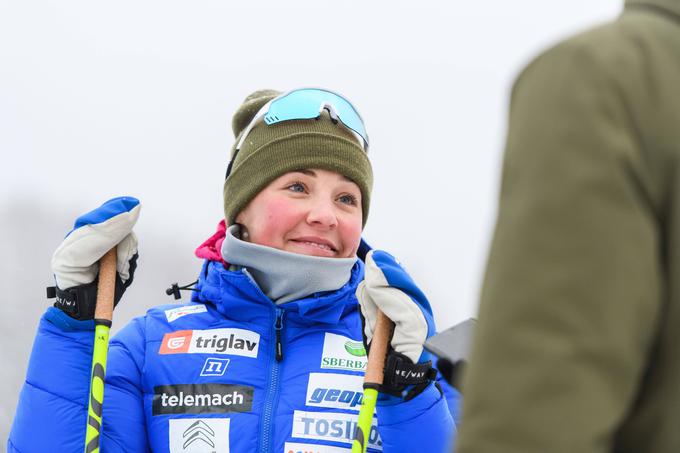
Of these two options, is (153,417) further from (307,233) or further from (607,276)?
(607,276)

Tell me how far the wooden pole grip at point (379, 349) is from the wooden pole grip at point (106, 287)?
108 centimetres

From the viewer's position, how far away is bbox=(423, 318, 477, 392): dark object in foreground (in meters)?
1.50

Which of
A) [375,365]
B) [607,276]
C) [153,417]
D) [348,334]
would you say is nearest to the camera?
[607,276]

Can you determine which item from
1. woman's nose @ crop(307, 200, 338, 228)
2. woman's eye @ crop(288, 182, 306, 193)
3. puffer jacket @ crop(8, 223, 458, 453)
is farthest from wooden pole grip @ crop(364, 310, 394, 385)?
woman's eye @ crop(288, 182, 306, 193)

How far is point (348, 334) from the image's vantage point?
10.6 ft

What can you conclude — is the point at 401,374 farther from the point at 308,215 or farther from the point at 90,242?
the point at 90,242

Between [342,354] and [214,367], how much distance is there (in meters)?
0.52

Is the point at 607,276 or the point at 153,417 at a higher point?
the point at 607,276

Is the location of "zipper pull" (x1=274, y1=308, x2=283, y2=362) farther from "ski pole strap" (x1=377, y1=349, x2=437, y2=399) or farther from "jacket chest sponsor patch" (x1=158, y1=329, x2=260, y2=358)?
"ski pole strap" (x1=377, y1=349, x2=437, y2=399)

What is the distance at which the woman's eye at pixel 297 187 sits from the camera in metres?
3.35

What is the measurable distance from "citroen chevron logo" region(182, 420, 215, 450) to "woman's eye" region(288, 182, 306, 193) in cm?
105

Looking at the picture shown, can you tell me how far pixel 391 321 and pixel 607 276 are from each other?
1850mm

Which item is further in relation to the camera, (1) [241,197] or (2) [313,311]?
(1) [241,197]

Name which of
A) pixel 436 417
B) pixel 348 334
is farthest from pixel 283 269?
pixel 436 417
